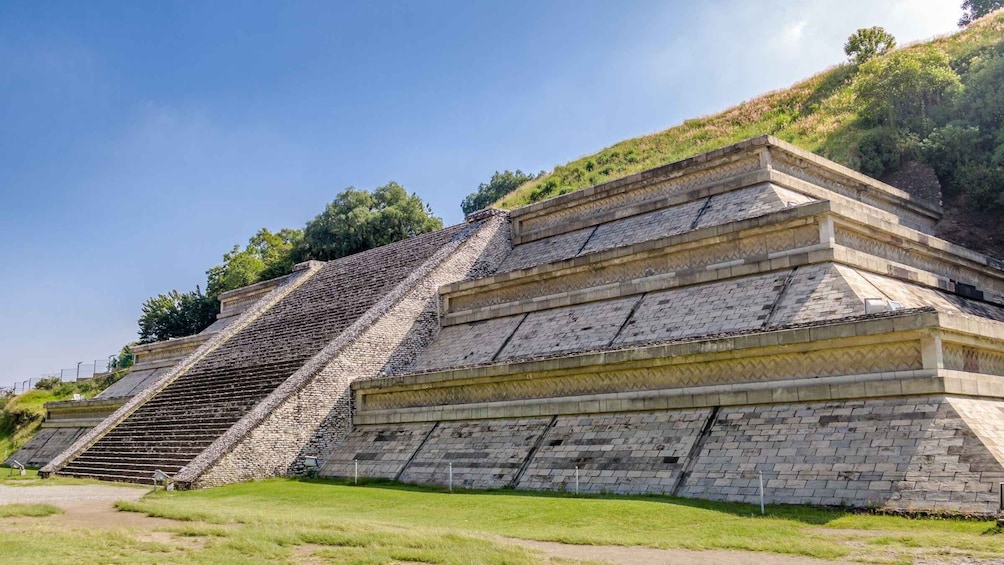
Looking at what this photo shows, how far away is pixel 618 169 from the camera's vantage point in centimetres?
3444

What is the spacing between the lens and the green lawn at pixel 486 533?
6980 mm

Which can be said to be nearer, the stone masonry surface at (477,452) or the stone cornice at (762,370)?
the stone cornice at (762,370)

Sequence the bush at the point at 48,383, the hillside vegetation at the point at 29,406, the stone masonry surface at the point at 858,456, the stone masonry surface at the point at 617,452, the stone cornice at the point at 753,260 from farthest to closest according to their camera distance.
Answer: the bush at the point at 48,383
the hillside vegetation at the point at 29,406
the stone cornice at the point at 753,260
the stone masonry surface at the point at 617,452
the stone masonry surface at the point at 858,456

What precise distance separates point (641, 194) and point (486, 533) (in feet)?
41.7

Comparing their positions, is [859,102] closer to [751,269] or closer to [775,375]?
[751,269]

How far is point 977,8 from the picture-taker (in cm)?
3909

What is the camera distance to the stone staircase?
17156 millimetres

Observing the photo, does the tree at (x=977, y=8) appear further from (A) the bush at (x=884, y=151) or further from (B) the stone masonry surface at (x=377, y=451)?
(B) the stone masonry surface at (x=377, y=451)

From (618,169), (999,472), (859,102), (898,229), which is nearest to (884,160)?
(859,102)

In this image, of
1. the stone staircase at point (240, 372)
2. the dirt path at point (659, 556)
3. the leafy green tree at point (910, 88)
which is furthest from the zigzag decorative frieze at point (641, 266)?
the leafy green tree at point (910, 88)

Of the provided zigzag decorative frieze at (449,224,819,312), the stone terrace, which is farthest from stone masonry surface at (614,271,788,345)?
zigzag decorative frieze at (449,224,819,312)

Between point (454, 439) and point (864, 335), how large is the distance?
7.20 m

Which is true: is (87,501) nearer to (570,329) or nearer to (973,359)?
(570,329)

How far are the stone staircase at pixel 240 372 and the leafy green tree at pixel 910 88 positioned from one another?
13.0m
